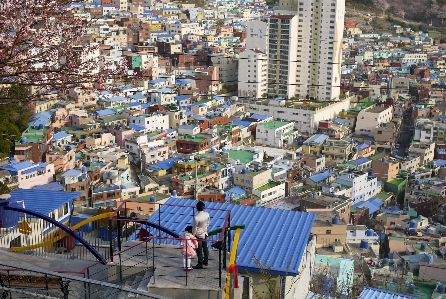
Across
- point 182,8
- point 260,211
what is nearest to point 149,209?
point 260,211

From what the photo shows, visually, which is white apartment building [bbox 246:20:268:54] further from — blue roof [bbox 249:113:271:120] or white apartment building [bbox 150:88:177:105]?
white apartment building [bbox 150:88:177:105]

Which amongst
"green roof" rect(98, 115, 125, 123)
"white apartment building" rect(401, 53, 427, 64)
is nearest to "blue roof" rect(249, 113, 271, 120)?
"green roof" rect(98, 115, 125, 123)

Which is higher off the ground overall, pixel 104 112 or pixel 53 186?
pixel 104 112

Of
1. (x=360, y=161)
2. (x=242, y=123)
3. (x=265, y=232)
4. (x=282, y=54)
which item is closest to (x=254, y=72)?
(x=282, y=54)

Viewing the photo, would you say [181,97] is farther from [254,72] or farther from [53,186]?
[53,186]

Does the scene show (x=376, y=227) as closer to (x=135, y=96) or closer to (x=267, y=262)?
(x=267, y=262)

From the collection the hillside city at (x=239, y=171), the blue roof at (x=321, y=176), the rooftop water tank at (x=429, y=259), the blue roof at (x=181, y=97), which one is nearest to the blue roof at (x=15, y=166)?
the hillside city at (x=239, y=171)
